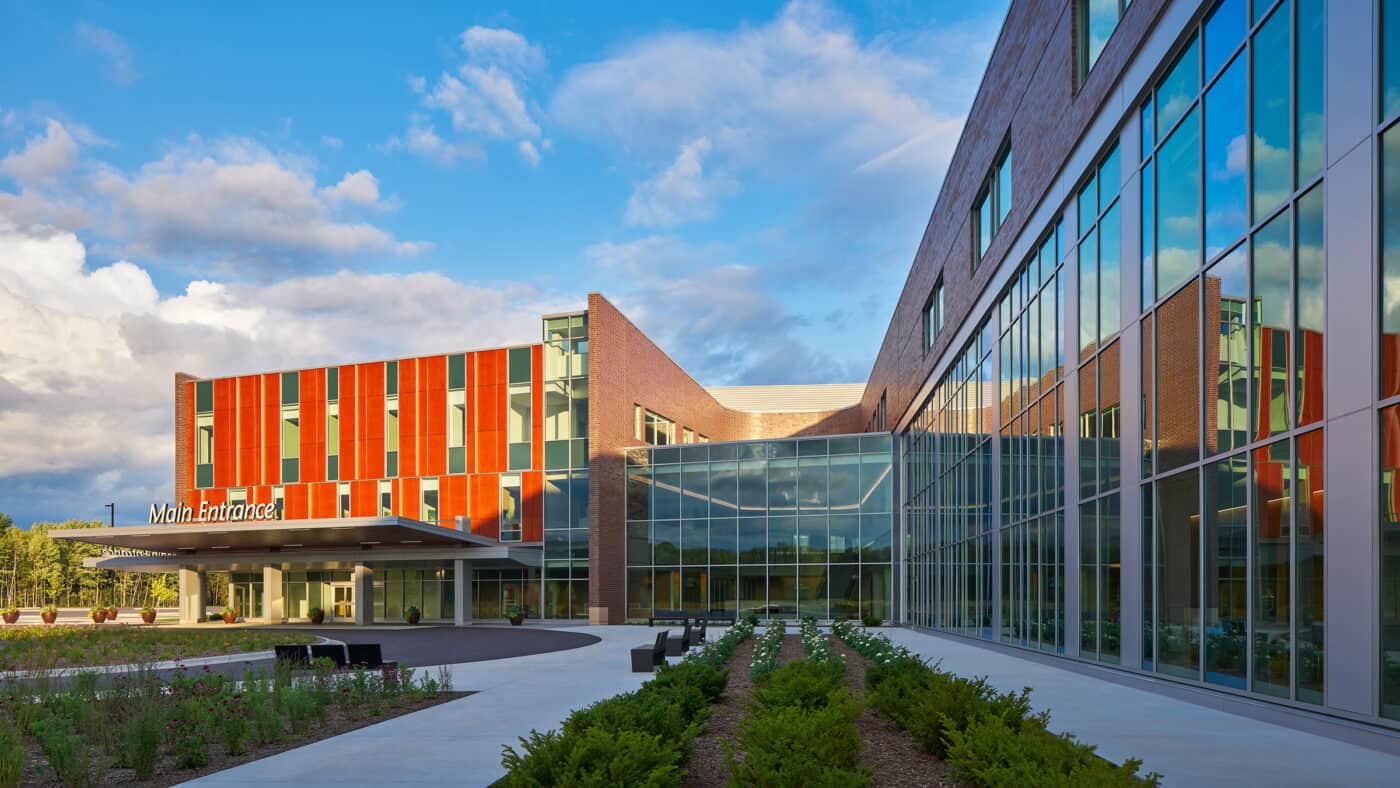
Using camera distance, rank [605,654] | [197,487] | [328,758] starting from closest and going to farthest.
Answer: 1. [328,758]
2. [605,654]
3. [197,487]

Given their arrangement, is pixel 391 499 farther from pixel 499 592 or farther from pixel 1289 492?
pixel 1289 492

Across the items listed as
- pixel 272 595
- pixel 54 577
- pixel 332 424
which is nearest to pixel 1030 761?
pixel 332 424

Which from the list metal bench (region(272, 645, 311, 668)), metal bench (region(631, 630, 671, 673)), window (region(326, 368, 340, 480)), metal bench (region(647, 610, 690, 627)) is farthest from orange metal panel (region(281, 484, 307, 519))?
metal bench (region(631, 630, 671, 673))

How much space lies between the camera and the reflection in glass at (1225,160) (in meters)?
12.6

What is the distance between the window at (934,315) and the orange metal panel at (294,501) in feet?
108

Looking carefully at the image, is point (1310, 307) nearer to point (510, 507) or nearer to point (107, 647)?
point (107, 647)

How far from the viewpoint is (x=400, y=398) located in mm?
52406

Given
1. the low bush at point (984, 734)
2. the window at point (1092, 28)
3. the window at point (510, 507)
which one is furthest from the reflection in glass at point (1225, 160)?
the window at point (510, 507)

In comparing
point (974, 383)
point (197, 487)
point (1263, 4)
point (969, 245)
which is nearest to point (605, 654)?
point (974, 383)

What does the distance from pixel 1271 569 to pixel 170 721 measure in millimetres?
11439

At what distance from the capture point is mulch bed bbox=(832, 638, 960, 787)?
29.1 ft

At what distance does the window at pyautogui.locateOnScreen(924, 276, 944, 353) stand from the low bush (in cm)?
2272

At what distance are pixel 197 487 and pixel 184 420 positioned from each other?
3.67 meters

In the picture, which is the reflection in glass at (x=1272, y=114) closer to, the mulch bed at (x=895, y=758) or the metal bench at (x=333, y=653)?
the mulch bed at (x=895, y=758)
